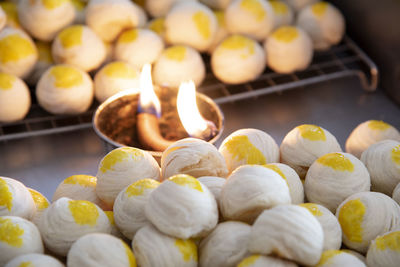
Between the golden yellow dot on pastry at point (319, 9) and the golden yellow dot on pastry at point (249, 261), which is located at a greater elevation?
the golden yellow dot on pastry at point (249, 261)

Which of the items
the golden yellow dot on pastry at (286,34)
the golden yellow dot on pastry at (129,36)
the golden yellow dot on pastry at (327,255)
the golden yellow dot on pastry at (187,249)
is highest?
the golden yellow dot on pastry at (129,36)

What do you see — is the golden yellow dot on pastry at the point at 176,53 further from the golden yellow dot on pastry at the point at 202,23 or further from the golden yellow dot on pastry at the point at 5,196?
the golden yellow dot on pastry at the point at 5,196

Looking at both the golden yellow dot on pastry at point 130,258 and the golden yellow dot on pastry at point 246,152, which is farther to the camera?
A: the golden yellow dot on pastry at point 246,152

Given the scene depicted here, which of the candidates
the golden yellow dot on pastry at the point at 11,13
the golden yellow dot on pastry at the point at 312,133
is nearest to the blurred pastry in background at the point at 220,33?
the golden yellow dot on pastry at the point at 11,13

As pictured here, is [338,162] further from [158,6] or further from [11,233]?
[158,6]

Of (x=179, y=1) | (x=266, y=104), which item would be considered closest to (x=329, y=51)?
(x=266, y=104)

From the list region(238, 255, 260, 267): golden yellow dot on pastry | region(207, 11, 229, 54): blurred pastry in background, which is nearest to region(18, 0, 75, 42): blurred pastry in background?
region(207, 11, 229, 54): blurred pastry in background

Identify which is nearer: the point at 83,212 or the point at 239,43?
the point at 83,212

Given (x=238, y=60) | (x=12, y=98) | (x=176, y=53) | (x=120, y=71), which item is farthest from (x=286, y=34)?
(x=12, y=98)
